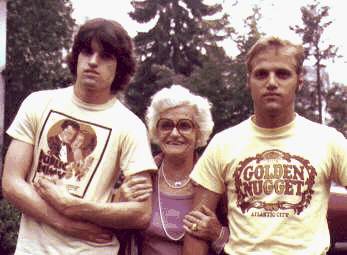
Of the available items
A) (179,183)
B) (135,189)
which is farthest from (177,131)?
(135,189)

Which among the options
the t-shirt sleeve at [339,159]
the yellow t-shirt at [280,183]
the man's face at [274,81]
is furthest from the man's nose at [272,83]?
the t-shirt sleeve at [339,159]

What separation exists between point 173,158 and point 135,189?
2.09 feet

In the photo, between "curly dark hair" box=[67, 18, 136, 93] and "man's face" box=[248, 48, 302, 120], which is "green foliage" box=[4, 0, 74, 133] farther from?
"man's face" box=[248, 48, 302, 120]

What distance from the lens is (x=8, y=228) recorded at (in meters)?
9.64

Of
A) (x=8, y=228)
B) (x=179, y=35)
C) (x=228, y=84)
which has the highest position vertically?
(x=179, y=35)

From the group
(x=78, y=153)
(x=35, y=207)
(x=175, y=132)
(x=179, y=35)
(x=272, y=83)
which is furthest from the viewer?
(x=179, y=35)

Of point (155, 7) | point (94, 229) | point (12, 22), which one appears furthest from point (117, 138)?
point (155, 7)

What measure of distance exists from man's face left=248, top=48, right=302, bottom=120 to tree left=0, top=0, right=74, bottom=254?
53.7ft

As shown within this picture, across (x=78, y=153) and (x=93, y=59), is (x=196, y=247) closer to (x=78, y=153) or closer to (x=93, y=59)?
(x=78, y=153)

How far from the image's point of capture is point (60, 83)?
20.1m

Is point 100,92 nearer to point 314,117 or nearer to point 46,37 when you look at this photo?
point 46,37

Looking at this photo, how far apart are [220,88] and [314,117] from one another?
4.34 meters

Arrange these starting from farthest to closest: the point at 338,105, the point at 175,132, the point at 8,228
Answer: the point at 338,105
the point at 8,228
the point at 175,132

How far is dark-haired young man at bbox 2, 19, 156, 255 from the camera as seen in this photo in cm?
317
